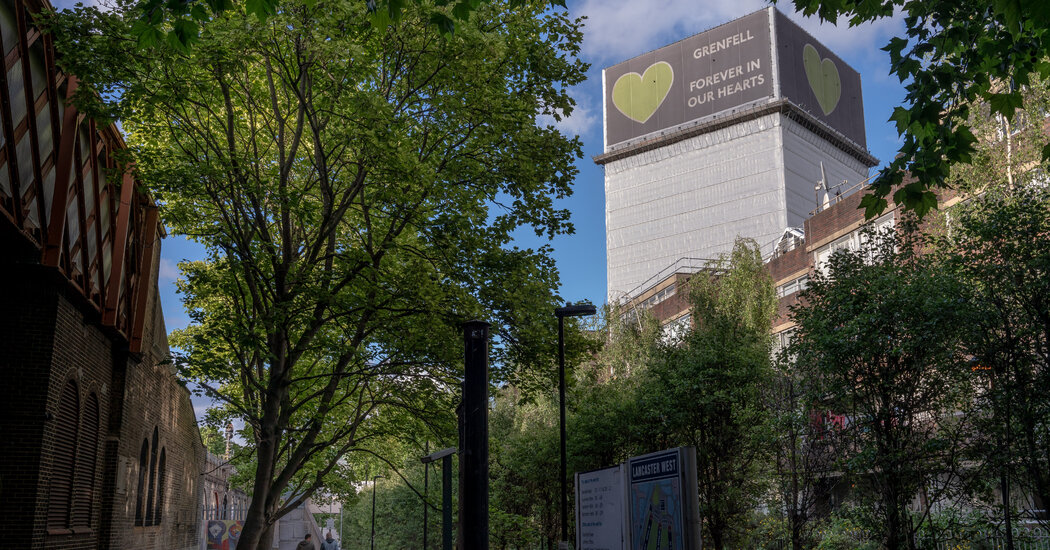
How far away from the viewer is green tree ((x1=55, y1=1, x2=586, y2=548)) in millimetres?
16281

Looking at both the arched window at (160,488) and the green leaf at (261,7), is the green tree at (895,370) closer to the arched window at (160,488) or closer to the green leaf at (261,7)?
the green leaf at (261,7)

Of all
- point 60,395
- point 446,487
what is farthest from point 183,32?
→ point 446,487

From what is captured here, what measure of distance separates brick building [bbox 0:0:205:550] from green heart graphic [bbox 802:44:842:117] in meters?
113

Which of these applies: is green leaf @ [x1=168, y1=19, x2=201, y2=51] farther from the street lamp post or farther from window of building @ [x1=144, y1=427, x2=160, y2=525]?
window of building @ [x1=144, y1=427, x2=160, y2=525]

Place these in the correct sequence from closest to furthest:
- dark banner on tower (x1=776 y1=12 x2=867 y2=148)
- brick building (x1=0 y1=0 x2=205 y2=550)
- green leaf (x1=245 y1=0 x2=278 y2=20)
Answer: green leaf (x1=245 y1=0 x2=278 y2=20), brick building (x1=0 y1=0 x2=205 y2=550), dark banner on tower (x1=776 y1=12 x2=867 y2=148)

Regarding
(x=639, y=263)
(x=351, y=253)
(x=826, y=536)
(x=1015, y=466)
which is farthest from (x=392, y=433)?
(x=639, y=263)

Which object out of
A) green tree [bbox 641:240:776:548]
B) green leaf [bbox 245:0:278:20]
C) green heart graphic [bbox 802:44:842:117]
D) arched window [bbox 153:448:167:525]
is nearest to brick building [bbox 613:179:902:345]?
green tree [bbox 641:240:776:548]

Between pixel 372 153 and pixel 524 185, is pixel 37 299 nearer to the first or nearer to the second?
pixel 372 153

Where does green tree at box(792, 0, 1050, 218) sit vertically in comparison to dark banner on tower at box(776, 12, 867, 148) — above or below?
below

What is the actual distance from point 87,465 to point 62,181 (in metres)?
7.12

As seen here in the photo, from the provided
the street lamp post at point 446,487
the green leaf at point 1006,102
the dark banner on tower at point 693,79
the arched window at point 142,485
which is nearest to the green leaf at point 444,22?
the green leaf at point 1006,102

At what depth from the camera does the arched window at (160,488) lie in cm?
2519

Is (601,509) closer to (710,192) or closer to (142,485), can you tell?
(142,485)

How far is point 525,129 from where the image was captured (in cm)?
1847
